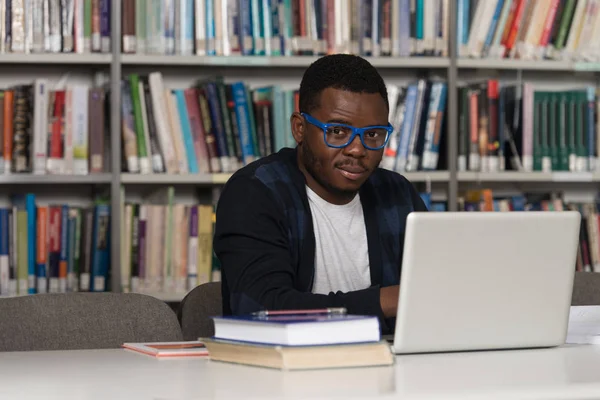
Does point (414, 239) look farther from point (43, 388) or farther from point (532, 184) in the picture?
point (532, 184)

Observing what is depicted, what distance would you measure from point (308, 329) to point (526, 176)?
2.32 m

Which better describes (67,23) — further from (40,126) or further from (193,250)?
(193,250)

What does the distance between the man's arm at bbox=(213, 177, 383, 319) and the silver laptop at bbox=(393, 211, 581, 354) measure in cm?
21

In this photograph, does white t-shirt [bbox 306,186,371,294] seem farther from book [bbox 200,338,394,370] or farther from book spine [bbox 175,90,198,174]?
book spine [bbox 175,90,198,174]

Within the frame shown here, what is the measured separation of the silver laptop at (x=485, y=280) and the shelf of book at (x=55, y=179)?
1902mm

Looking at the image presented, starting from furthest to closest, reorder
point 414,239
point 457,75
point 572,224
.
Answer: point 457,75, point 572,224, point 414,239

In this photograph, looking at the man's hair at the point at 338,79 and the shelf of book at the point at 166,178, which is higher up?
the man's hair at the point at 338,79

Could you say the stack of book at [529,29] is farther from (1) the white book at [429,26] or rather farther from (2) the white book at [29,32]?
(2) the white book at [29,32]

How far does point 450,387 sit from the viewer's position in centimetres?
111

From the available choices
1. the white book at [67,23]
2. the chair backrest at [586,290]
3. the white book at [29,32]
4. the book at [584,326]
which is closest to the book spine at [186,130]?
the white book at [67,23]

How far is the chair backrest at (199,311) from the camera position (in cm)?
201

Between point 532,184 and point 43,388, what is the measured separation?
2.84 m

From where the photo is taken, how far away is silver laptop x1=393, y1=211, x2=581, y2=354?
135 cm

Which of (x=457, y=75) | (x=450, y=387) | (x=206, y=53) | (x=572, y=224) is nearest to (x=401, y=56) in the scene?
(x=457, y=75)
